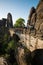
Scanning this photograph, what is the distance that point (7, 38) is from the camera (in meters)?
37.0

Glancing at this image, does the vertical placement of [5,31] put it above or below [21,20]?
below

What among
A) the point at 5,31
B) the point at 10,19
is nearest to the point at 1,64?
the point at 5,31

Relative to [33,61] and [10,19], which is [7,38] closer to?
[33,61]

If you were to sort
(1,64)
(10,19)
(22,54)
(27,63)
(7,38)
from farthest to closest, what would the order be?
(10,19)
(7,38)
(22,54)
(27,63)
(1,64)

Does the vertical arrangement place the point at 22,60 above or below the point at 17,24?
below

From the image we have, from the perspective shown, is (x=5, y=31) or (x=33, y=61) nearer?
(x=33, y=61)

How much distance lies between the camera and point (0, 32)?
47.2 meters

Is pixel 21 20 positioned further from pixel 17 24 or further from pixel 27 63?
pixel 27 63

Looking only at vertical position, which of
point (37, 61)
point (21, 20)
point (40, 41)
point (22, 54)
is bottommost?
point (37, 61)

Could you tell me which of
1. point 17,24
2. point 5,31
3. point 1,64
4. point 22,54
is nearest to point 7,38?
point 5,31

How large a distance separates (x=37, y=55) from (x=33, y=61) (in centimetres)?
111

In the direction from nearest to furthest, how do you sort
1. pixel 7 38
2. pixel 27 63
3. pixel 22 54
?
pixel 27 63
pixel 22 54
pixel 7 38

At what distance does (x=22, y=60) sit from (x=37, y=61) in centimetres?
246

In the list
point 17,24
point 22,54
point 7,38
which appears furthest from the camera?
point 17,24
